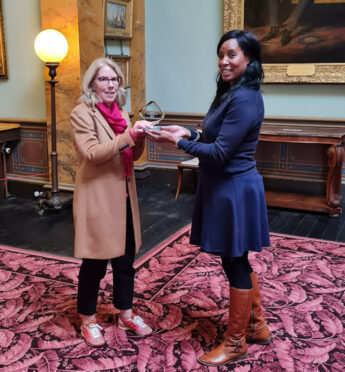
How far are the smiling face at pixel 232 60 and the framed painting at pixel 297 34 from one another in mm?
3558

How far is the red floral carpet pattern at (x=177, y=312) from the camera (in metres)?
2.57

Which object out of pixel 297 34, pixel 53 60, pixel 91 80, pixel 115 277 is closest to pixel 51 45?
pixel 53 60

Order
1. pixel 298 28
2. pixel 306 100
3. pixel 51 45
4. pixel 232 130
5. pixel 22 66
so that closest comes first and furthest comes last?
pixel 232 130, pixel 51 45, pixel 298 28, pixel 306 100, pixel 22 66

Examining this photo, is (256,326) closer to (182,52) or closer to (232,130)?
(232,130)

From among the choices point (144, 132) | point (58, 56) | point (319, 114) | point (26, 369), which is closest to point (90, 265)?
point (26, 369)

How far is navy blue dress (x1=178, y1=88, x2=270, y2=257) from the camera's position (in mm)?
2225

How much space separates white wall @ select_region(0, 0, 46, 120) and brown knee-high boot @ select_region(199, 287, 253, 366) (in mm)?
4166

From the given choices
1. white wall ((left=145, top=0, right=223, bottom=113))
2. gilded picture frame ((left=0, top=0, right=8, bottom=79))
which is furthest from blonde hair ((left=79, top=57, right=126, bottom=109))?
gilded picture frame ((left=0, top=0, right=8, bottom=79))

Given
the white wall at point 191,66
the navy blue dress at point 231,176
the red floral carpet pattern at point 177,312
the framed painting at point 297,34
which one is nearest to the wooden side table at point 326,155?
the white wall at point 191,66

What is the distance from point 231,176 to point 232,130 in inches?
10.0

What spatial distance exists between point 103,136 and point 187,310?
134 cm

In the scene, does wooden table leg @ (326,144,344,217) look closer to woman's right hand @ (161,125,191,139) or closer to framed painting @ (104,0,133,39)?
framed painting @ (104,0,133,39)

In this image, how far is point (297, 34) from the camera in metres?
5.52

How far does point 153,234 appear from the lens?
4605 mm
